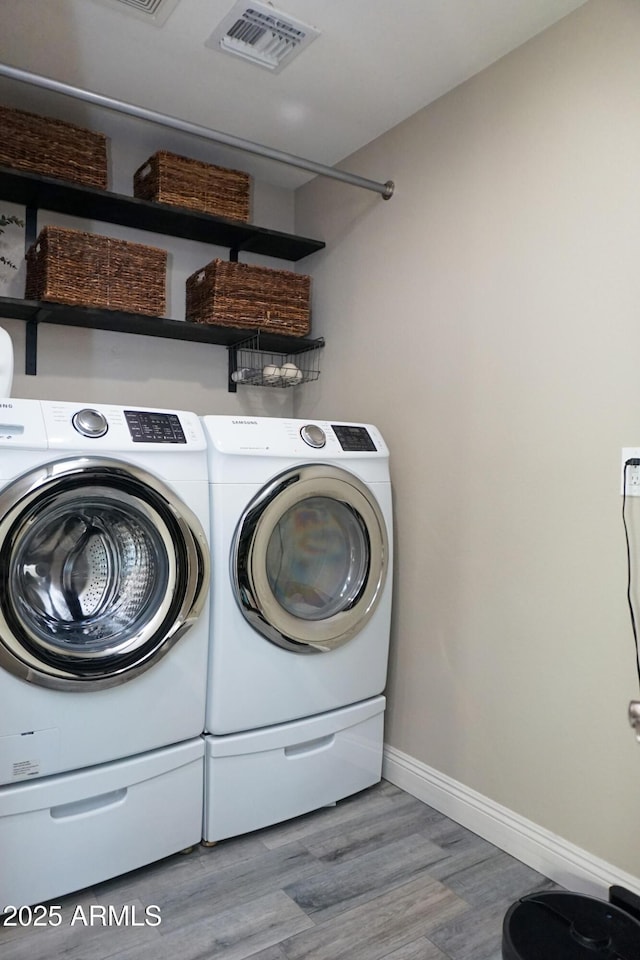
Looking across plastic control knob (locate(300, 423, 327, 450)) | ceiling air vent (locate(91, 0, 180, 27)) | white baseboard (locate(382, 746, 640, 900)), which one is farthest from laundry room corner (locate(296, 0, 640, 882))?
ceiling air vent (locate(91, 0, 180, 27))

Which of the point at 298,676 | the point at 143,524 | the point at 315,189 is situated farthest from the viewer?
the point at 315,189

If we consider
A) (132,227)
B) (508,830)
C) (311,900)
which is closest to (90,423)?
(132,227)

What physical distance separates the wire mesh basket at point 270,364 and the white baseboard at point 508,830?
154 centimetres

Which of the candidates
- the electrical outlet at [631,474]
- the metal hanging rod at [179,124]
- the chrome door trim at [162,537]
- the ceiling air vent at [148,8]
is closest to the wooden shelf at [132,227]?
the metal hanging rod at [179,124]

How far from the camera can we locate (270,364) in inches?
124

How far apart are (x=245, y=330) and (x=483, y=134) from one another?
1110 millimetres

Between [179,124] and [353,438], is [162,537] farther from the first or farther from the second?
[179,124]

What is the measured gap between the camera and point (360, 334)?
9.12 feet

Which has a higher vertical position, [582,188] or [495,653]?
[582,188]

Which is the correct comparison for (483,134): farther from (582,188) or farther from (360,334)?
(360,334)

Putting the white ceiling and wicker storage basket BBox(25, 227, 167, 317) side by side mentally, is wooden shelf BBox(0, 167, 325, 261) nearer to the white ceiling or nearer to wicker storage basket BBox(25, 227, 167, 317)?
wicker storage basket BBox(25, 227, 167, 317)

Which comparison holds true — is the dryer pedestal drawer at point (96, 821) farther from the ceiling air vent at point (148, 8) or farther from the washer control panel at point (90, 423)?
the ceiling air vent at point (148, 8)

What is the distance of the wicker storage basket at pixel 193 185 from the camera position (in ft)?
8.30

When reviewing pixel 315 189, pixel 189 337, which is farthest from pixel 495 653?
pixel 315 189
